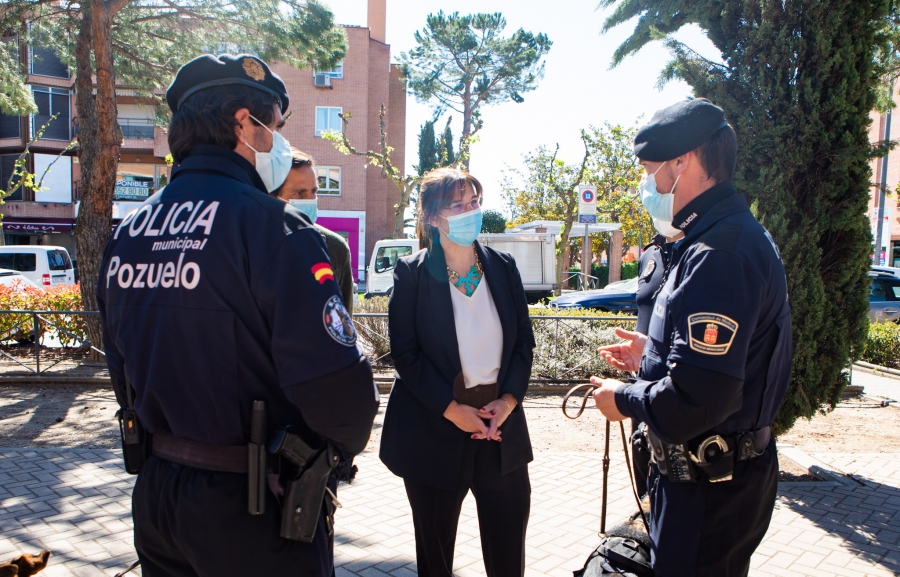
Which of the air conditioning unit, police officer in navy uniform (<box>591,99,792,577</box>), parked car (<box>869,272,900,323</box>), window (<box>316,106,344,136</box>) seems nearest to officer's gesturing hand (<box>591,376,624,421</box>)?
police officer in navy uniform (<box>591,99,792,577</box>)

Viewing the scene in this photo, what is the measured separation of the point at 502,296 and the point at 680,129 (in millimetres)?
1113

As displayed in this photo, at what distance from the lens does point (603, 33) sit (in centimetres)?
1514

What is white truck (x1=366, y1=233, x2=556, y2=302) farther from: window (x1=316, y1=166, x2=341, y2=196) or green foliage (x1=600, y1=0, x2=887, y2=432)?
green foliage (x1=600, y1=0, x2=887, y2=432)

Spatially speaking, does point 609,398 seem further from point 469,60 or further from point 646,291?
point 469,60

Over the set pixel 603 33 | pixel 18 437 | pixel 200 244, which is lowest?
pixel 18 437

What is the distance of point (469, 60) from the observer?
37.0 meters

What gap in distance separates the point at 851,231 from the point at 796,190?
519 millimetres

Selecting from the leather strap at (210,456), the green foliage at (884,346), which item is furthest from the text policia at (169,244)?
the green foliage at (884,346)

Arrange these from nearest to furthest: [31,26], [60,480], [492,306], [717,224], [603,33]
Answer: [717,224] < [492,306] < [60,480] < [31,26] < [603,33]

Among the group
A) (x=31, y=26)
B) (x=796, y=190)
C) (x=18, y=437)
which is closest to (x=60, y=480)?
(x=18, y=437)

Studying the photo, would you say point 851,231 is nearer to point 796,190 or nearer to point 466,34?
point 796,190

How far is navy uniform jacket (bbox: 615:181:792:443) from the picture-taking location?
1.85 meters

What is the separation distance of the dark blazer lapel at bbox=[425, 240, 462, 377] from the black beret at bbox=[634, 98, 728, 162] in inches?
41.3

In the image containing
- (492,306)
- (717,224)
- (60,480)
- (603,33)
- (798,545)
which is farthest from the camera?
(603,33)
